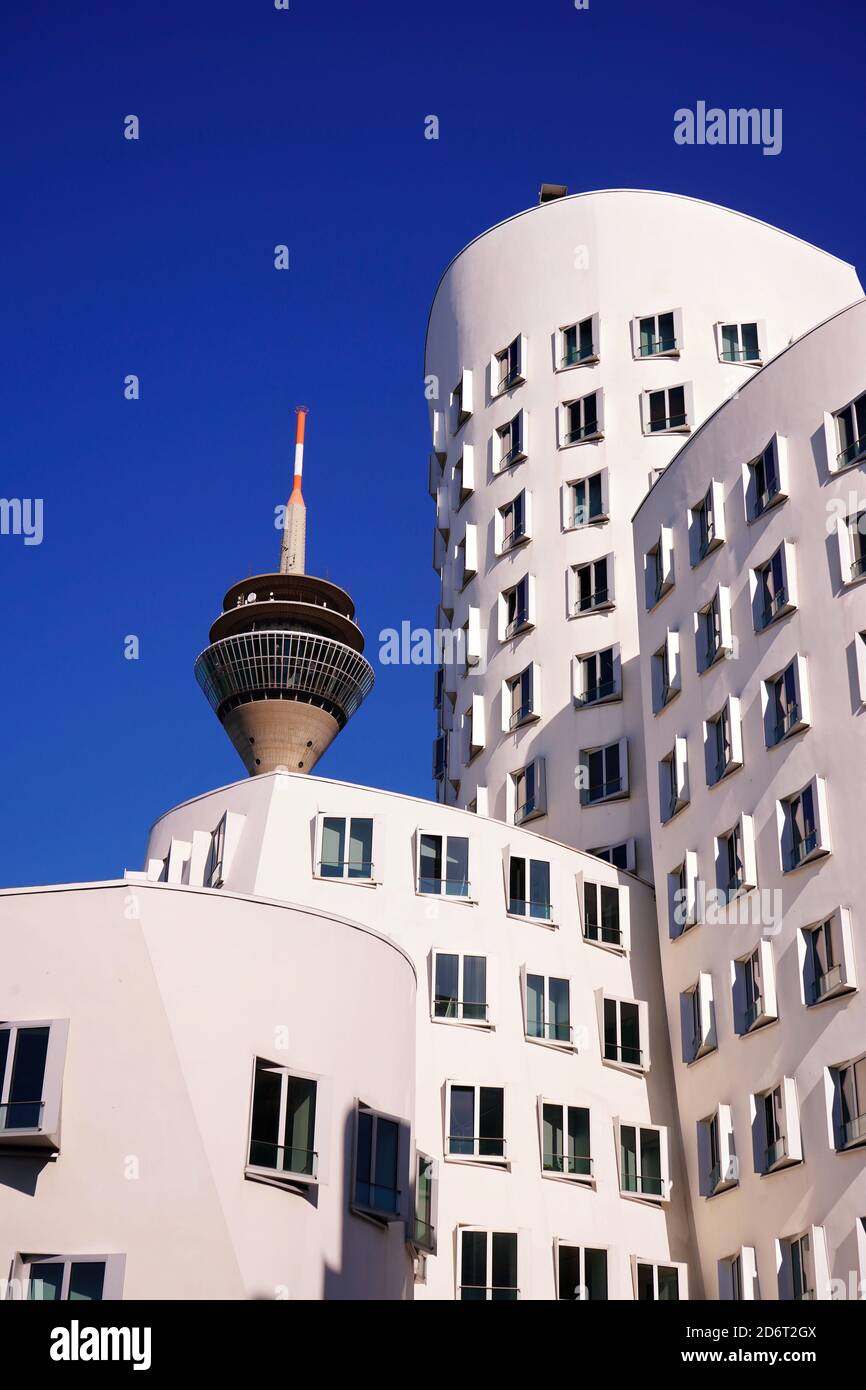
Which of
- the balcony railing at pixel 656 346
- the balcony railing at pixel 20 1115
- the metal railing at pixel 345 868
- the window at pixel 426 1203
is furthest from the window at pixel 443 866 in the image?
the balcony railing at pixel 656 346

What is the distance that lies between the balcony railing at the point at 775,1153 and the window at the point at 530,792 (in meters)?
13.6

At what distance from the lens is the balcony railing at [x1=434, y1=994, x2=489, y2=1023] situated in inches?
1347

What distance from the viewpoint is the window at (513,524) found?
46.3 metres

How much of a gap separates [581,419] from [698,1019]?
62.5 ft

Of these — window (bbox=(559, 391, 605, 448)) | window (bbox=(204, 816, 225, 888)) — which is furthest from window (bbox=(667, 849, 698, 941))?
window (bbox=(559, 391, 605, 448))

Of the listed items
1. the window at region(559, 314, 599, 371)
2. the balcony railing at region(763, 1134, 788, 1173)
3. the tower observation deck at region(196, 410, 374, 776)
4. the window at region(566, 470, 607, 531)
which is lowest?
the balcony railing at region(763, 1134, 788, 1173)

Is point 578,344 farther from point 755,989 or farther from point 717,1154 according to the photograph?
point 717,1154

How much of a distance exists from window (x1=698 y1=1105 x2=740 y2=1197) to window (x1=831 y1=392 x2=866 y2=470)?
1311cm

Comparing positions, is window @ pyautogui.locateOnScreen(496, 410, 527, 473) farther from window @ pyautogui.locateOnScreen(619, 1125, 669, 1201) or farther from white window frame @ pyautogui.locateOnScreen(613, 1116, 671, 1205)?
window @ pyautogui.locateOnScreen(619, 1125, 669, 1201)

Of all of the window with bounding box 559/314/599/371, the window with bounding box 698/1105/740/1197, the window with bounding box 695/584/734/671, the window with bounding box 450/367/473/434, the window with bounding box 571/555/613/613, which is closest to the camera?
the window with bounding box 698/1105/740/1197

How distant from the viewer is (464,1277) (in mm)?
31438

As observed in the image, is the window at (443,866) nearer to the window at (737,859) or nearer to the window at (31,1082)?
the window at (737,859)

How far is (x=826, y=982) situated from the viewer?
2980 centimetres
